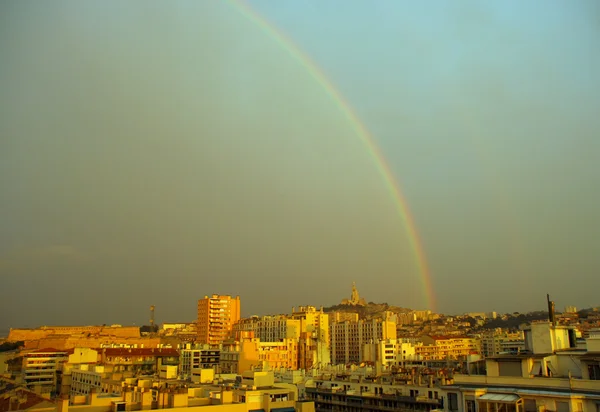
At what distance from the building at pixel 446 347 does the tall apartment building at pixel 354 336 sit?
20.3 ft

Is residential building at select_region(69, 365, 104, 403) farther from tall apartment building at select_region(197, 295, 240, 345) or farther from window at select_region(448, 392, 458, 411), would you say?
tall apartment building at select_region(197, 295, 240, 345)

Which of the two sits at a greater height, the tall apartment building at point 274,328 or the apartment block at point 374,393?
the tall apartment building at point 274,328

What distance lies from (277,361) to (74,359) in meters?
23.7

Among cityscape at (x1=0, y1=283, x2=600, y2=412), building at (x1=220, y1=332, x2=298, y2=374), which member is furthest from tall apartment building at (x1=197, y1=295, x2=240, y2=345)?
building at (x1=220, y1=332, x2=298, y2=374)

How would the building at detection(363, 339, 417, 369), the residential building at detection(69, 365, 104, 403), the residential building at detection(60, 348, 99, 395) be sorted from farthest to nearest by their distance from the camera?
the building at detection(363, 339, 417, 369), the residential building at detection(60, 348, 99, 395), the residential building at detection(69, 365, 104, 403)

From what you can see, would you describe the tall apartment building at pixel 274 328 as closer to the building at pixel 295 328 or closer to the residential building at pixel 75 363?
the building at pixel 295 328

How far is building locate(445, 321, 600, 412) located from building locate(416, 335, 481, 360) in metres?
68.6

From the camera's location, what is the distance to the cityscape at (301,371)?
555 inches

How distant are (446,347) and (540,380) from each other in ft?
256

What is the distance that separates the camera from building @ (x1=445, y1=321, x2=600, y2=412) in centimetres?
1282

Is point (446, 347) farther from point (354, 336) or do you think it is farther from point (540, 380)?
point (540, 380)

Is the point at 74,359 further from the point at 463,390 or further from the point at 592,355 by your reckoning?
the point at 592,355

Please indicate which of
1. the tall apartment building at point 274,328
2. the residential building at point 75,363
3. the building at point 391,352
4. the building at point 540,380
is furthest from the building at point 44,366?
the building at point 540,380

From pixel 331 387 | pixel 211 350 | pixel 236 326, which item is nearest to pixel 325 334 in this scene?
pixel 236 326
